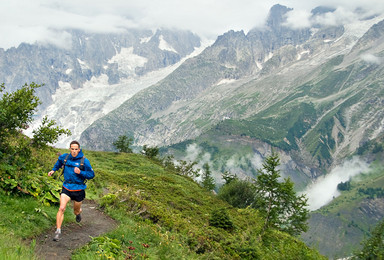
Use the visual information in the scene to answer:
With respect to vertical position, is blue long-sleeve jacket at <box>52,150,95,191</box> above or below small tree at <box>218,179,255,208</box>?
above

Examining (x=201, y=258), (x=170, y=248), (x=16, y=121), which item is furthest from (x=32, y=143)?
(x=201, y=258)

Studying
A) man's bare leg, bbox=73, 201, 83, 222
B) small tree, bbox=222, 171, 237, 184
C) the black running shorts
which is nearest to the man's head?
the black running shorts

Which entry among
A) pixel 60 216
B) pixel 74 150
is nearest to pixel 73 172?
pixel 74 150

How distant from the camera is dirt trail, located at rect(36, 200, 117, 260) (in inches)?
396

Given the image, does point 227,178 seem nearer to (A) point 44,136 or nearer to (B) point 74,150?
(A) point 44,136

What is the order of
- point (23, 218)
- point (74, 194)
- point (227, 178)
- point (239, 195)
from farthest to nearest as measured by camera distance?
point (227, 178), point (239, 195), point (74, 194), point (23, 218)

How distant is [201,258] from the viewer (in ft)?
49.4

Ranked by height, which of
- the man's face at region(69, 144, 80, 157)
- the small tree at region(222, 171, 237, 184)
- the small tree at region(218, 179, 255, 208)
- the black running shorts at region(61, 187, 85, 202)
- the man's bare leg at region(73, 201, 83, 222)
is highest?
the man's face at region(69, 144, 80, 157)

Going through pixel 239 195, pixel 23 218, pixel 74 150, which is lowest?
pixel 239 195

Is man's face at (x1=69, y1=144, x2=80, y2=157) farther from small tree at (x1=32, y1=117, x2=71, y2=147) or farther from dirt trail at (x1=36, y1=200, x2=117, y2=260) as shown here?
dirt trail at (x1=36, y1=200, x2=117, y2=260)

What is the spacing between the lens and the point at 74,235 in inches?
480

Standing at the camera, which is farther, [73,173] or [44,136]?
[44,136]

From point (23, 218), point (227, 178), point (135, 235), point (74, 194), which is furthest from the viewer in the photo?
point (227, 178)

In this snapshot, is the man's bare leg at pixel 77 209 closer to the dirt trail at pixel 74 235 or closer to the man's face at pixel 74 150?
the dirt trail at pixel 74 235
